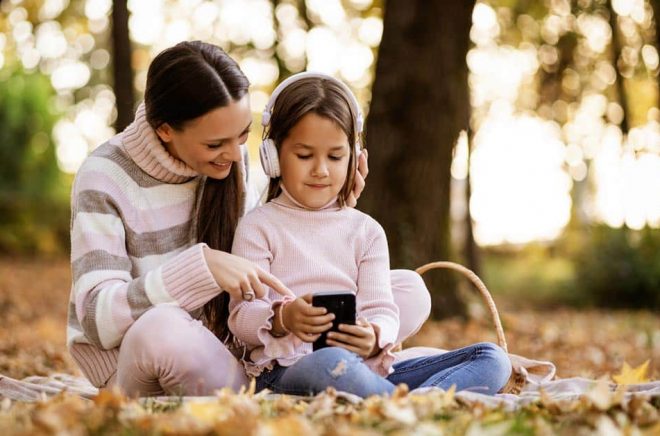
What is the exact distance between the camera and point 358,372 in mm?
2836

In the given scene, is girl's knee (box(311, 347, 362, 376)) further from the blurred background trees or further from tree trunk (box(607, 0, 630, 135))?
tree trunk (box(607, 0, 630, 135))

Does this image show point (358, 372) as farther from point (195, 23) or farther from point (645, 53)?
point (645, 53)

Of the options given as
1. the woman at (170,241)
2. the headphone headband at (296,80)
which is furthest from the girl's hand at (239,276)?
the headphone headband at (296,80)

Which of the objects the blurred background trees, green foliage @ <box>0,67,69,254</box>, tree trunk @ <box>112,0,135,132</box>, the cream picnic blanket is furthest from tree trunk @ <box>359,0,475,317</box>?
green foliage @ <box>0,67,69,254</box>

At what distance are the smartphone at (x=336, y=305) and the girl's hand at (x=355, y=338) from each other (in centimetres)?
2

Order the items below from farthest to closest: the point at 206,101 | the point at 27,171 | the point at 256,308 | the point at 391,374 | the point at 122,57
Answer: the point at 27,171
the point at 122,57
the point at 391,374
the point at 206,101
the point at 256,308

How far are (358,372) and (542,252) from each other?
1888 cm

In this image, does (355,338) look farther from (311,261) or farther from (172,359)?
(172,359)

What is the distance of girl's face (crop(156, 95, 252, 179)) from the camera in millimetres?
3152

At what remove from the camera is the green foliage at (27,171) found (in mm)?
13445

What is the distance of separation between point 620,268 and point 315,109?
8954 millimetres

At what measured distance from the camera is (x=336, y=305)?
9.43 feet

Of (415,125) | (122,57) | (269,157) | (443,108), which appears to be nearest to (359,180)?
(269,157)

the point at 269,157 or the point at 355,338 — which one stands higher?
the point at 269,157
